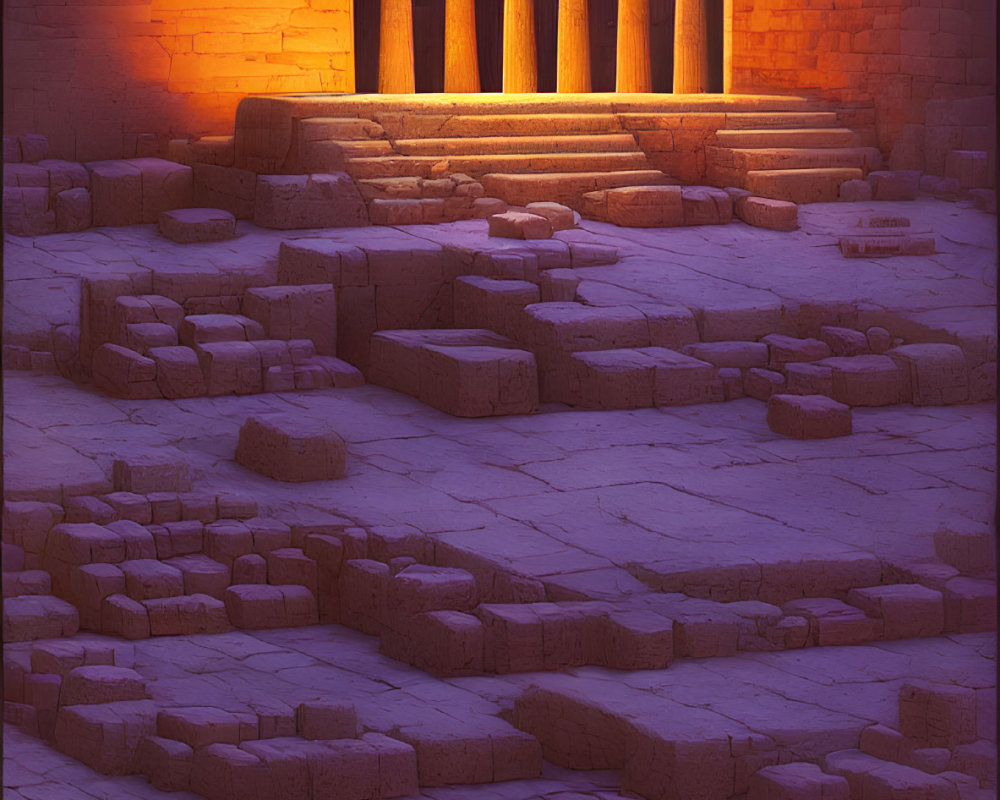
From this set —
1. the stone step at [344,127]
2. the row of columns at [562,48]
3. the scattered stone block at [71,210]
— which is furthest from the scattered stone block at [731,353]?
the row of columns at [562,48]

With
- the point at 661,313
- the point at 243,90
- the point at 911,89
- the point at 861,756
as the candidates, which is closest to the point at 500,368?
the point at 661,313

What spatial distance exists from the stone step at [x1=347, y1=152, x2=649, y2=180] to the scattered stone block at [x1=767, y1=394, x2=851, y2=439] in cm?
414

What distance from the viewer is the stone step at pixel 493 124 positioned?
14.1m

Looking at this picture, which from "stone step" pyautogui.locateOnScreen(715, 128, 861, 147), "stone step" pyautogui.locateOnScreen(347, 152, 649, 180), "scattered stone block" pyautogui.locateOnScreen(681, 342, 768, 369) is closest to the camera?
"scattered stone block" pyautogui.locateOnScreen(681, 342, 768, 369)

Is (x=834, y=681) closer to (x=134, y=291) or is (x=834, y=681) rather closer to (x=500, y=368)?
(x=500, y=368)

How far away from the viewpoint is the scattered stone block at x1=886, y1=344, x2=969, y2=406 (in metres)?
10.9

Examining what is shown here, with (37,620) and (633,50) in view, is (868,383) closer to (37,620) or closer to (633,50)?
(37,620)

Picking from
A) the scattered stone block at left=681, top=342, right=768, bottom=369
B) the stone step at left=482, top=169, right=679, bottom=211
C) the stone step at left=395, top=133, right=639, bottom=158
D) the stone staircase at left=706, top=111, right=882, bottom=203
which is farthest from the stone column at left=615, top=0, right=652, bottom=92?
the scattered stone block at left=681, top=342, right=768, bottom=369

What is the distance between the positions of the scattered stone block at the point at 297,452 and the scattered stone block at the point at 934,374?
→ 12.9 ft

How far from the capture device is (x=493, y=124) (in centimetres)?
1437

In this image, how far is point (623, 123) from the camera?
1482 cm

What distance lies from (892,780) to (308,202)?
27.2 ft

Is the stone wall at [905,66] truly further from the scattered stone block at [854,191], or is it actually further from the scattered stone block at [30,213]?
the scattered stone block at [30,213]

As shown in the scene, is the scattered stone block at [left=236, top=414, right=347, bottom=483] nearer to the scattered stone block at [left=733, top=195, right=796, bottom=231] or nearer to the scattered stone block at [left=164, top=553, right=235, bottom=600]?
the scattered stone block at [left=164, top=553, right=235, bottom=600]
